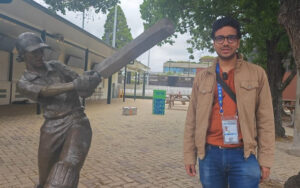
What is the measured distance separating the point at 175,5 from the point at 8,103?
35.2 feet

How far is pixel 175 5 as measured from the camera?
25.3 ft

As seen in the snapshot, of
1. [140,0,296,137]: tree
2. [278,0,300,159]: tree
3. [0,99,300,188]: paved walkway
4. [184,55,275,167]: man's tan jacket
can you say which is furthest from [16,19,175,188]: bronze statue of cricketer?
[140,0,296,137]: tree

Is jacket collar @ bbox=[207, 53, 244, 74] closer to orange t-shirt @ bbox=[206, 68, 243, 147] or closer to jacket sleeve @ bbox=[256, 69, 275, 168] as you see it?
orange t-shirt @ bbox=[206, 68, 243, 147]

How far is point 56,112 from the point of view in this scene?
8.46 feet

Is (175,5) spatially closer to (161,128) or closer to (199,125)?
(161,128)

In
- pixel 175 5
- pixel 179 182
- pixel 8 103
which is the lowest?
pixel 179 182

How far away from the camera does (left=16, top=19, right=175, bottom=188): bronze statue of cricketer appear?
96.0 inches

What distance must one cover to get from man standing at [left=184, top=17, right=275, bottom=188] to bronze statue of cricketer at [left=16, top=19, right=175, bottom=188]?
2.08ft

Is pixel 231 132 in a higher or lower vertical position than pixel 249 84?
lower

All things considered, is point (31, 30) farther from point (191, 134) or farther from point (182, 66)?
point (182, 66)

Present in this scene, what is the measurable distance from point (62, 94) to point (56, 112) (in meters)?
0.18

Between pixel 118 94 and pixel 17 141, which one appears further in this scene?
pixel 118 94

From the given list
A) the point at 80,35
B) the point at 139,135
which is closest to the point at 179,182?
the point at 139,135

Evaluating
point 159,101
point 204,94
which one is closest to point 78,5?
point 204,94
